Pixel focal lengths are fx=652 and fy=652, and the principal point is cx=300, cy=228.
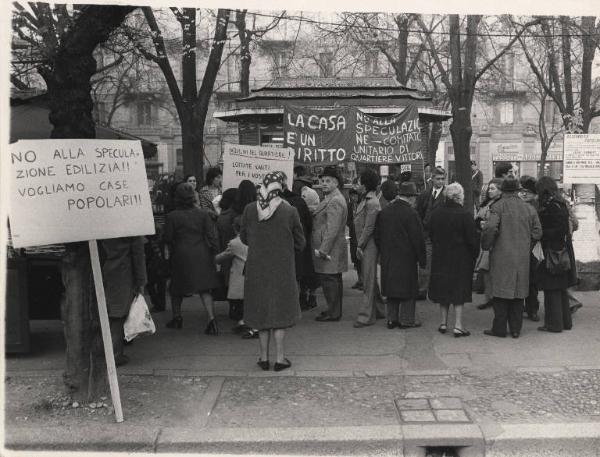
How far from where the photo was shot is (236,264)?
7.33 metres

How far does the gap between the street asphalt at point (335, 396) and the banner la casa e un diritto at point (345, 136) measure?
9.74 feet

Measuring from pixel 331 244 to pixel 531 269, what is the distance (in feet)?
7.66

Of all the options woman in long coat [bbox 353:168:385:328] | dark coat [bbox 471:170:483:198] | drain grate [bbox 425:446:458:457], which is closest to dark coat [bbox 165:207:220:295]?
woman in long coat [bbox 353:168:385:328]

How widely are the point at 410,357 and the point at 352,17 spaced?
41.6 ft

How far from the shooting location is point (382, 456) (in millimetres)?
4426

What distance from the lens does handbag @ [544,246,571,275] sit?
286 inches

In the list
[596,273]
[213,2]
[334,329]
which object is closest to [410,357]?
[334,329]

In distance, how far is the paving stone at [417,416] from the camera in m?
4.80

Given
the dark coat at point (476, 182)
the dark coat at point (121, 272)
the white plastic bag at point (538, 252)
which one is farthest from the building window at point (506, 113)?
the dark coat at point (121, 272)

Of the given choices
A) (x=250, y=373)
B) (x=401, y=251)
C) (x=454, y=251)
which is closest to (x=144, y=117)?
(x=401, y=251)

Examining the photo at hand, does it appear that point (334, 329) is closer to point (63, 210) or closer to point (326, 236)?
point (326, 236)

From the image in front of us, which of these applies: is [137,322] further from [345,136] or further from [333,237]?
[345,136]

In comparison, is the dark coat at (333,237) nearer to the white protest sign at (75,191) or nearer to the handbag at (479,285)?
the handbag at (479,285)

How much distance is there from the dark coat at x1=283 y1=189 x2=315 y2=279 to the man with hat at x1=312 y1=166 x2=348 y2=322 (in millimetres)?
166
